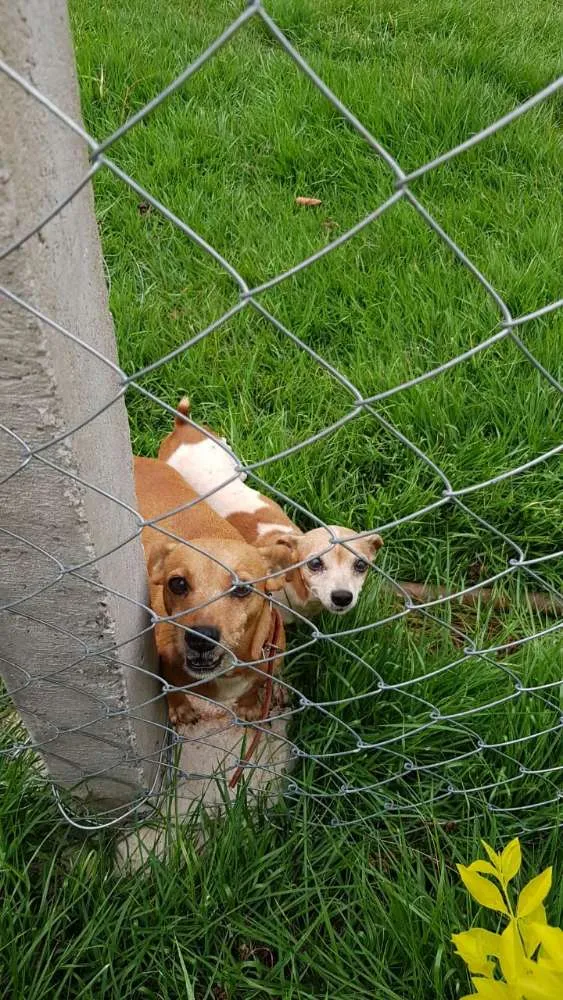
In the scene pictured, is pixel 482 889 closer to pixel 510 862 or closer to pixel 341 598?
pixel 510 862

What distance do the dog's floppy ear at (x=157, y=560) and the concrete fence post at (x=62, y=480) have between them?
353 mm

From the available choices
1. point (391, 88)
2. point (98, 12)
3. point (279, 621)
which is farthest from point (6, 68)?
point (98, 12)

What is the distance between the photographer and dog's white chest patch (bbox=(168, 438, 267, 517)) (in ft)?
8.43

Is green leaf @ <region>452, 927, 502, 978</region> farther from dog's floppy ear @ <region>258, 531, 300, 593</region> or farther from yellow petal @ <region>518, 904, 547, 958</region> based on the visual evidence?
dog's floppy ear @ <region>258, 531, 300, 593</region>

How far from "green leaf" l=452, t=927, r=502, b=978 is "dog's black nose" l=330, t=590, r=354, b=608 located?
1282 mm

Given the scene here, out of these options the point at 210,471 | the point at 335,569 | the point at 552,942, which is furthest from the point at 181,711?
the point at 552,942

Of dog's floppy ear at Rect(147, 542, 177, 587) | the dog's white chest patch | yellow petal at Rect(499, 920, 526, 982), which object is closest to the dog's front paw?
dog's floppy ear at Rect(147, 542, 177, 587)

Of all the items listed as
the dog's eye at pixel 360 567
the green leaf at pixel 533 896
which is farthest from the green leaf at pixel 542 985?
the dog's eye at pixel 360 567

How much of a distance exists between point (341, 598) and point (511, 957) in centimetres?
136

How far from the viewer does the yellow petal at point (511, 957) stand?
0.74 meters

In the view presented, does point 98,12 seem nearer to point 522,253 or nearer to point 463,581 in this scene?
point 522,253

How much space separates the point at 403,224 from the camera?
9.68ft

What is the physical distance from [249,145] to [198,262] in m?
0.79

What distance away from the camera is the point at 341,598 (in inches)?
82.7
